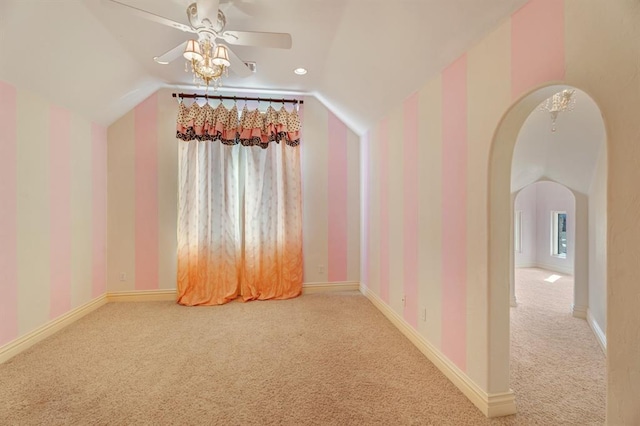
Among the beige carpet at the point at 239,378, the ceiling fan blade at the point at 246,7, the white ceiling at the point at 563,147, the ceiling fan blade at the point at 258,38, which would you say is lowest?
the beige carpet at the point at 239,378

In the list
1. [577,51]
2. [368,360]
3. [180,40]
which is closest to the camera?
[577,51]

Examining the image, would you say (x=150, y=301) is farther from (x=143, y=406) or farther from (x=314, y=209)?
(x=314, y=209)

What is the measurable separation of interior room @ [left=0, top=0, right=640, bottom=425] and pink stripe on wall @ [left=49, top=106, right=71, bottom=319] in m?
0.02

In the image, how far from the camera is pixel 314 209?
405 cm

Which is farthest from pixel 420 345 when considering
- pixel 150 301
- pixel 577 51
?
pixel 150 301

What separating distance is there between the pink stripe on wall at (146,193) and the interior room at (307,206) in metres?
0.03

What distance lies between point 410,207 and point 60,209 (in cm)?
356

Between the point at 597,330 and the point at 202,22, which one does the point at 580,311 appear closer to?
the point at 597,330

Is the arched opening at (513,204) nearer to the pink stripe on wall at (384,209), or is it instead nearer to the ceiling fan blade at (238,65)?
the pink stripe on wall at (384,209)

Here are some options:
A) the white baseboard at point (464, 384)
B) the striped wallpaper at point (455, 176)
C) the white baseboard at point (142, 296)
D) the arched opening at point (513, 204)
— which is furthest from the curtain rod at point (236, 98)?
the white baseboard at point (464, 384)

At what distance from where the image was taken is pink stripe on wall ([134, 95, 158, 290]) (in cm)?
368

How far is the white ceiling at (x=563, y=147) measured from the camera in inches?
98.6

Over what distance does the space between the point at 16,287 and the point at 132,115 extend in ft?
7.61

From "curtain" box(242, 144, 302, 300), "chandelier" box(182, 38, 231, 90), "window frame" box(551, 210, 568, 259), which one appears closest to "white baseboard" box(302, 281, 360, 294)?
"curtain" box(242, 144, 302, 300)
